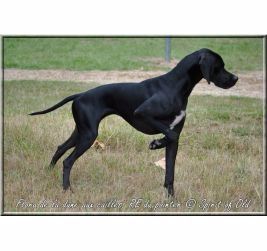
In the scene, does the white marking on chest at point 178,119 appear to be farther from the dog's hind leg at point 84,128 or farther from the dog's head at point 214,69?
the dog's hind leg at point 84,128

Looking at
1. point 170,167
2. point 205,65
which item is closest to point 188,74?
point 205,65

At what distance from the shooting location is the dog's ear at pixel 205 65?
512cm

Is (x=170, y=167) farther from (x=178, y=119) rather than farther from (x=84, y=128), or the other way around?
(x=84, y=128)

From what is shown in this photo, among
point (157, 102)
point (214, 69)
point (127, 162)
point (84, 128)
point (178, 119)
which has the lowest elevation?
point (127, 162)

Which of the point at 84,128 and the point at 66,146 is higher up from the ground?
the point at 84,128

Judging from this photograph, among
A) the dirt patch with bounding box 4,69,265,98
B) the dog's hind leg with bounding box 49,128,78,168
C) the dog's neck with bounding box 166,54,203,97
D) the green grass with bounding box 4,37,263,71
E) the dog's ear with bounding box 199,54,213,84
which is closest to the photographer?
the dog's ear with bounding box 199,54,213,84

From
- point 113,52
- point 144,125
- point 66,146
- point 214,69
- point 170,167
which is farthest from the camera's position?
point 113,52

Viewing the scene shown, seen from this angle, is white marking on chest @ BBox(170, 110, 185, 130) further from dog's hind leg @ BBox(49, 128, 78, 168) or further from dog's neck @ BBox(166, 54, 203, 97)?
dog's hind leg @ BBox(49, 128, 78, 168)

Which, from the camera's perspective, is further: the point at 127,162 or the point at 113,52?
the point at 113,52

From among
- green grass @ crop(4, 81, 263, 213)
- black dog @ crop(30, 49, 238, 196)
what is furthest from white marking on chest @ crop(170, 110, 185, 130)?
green grass @ crop(4, 81, 263, 213)

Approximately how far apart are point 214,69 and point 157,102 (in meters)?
0.69

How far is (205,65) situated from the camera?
16.8ft

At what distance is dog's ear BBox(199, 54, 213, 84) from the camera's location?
512cm

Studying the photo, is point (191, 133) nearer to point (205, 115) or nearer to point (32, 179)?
point (205, 115)
